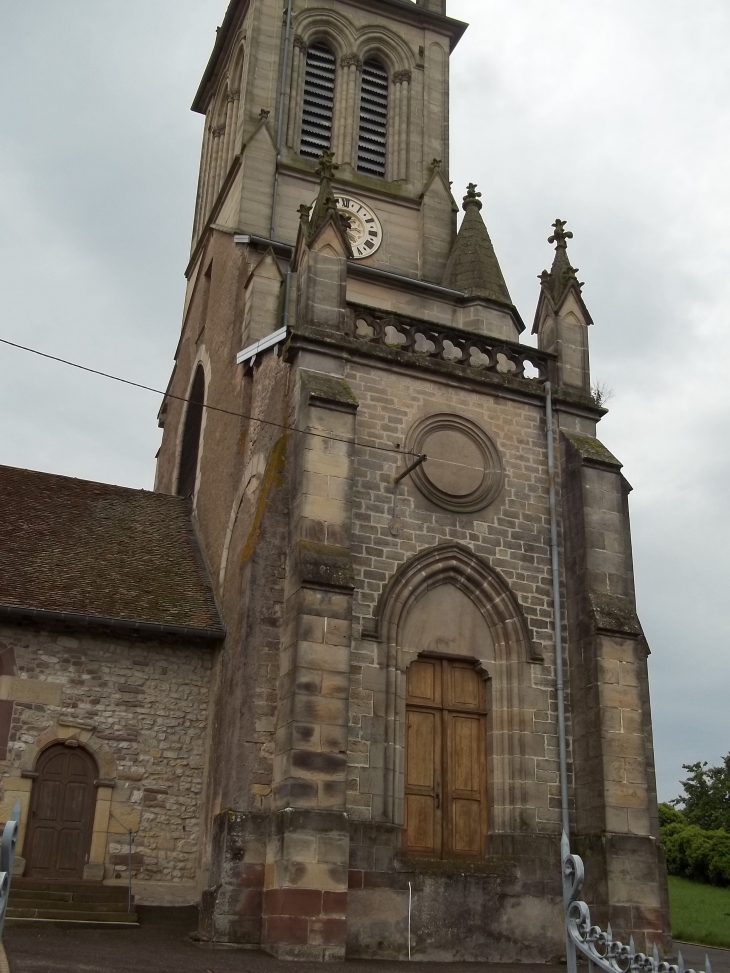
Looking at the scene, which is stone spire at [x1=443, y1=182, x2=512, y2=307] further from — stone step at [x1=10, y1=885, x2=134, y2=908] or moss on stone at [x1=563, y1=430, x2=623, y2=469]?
stone step at [x1=10, y1=885, x2=134, y2=908]

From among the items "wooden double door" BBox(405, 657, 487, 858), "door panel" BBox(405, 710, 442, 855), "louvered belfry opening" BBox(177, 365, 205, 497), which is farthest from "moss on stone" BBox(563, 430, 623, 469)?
"louvered belfry opening" BBox(177, 365, 205, 497)

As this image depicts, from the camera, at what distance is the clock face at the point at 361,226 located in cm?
2077

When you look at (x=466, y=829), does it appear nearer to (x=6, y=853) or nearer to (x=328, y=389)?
(x=328, y=389)

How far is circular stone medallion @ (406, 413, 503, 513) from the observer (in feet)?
45.4

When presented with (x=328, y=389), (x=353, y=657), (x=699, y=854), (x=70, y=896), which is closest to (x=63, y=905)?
(x=70, y=896)

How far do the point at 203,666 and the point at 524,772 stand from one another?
475 centimetres

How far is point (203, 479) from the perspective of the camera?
18.0 metres

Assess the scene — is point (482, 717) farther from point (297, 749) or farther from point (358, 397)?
point (358, 397)

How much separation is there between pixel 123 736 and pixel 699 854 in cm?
1593

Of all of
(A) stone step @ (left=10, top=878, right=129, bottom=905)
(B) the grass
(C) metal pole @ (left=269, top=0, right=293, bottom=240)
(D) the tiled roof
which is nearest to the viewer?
(A) stone step @ (left=10, top=878, right=129, bottom=905)

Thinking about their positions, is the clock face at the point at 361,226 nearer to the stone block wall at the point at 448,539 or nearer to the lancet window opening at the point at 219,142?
the lancet window opening at the point at 219,142

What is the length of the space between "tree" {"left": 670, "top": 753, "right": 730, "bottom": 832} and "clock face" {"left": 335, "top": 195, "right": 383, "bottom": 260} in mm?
21464

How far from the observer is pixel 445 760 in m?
13.0

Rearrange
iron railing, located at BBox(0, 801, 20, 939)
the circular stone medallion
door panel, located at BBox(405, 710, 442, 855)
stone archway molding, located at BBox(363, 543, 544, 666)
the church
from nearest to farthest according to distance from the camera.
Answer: iron railing, located at BBox(0, 801, 20, 939), the church, door panel, located at BBox(405, 710, 442, 855), stone archway molding, located at BBox(363, 543, 544, 666), the circular stone medallion
